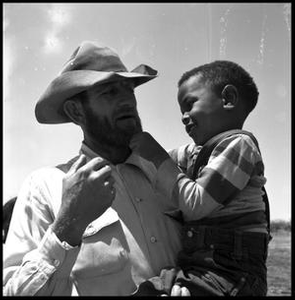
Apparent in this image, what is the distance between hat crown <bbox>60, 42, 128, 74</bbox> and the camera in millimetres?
2967

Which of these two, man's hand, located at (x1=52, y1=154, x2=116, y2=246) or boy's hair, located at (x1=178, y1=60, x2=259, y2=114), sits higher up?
boy's hair, located at (x1=178, y1=60, x2=259, y2=114)

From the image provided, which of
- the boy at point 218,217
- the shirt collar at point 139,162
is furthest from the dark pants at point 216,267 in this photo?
the shirt collar at point 139,162

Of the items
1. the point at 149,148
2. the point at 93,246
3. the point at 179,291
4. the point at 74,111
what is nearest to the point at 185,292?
the point at 179,291

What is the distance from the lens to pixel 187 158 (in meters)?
2.95

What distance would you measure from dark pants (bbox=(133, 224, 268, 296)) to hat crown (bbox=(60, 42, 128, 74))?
125 cm

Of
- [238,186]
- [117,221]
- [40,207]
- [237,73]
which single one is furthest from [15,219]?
[237,73]

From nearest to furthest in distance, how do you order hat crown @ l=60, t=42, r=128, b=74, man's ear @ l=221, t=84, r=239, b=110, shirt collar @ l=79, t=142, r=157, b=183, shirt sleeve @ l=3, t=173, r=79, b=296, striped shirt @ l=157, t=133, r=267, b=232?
shirt sleeve @ l=3, t=173, r=79, b=296 < striped shirt @ l=157, t=133, r=267, b=232 < shirt collar @ l=79, t=142, r=157, b=183 < man's ear @ l=221, t=84, r=239, b=110 < hat crown @ l=60, t=42, r=128, b=74

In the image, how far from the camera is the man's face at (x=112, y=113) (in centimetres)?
277

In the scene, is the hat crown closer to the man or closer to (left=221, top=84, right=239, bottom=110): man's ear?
the man

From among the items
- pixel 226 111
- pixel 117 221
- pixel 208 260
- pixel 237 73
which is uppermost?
pixel 237 73

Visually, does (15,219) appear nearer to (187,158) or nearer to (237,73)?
(187,158)

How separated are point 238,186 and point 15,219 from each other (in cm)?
131

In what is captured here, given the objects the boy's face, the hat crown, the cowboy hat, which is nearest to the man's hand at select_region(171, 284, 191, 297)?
the boy's face

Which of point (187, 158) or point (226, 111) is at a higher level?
point (226, 111)
